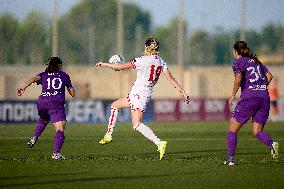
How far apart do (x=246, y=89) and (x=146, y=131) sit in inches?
91.4

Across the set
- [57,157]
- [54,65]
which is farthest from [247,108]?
[54,65]

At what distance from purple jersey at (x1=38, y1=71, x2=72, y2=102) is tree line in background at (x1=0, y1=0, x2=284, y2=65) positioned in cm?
4370

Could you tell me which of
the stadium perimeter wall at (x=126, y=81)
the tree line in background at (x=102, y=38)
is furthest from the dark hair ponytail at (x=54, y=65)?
the tree line in background at (x=102, y=38)

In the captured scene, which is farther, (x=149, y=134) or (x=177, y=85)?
(x=177, y=85)

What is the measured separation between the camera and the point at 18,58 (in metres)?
73.0

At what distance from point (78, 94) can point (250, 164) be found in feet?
141

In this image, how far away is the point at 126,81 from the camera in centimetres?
6075

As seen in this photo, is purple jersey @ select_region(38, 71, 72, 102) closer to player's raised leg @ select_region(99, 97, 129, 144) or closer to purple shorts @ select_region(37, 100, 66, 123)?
purple shorts @ select_region(37, 100, 66, 123)

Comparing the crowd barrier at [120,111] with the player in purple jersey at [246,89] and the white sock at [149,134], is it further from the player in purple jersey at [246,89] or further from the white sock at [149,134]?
the player in purple jersey at [246,89]

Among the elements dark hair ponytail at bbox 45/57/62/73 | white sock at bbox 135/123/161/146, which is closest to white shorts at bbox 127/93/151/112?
white sock at bbox 135/123/161/146

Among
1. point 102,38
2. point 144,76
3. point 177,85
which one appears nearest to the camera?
point 177,85

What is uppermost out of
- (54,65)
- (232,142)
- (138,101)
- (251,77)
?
(54,65)

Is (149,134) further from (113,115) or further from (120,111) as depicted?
(120,111)

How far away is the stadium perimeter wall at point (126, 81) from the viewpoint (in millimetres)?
60250
